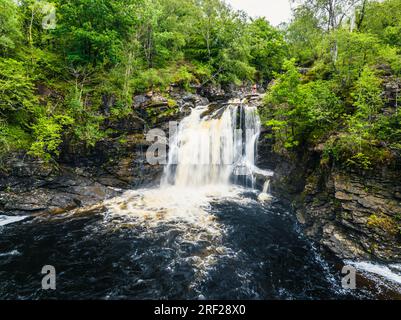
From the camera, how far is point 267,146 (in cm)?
1462

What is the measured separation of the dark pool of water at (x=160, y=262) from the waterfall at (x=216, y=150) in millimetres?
5204

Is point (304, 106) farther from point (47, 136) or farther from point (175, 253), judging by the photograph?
point (47, 136)

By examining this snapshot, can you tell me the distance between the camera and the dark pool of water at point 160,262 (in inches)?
241

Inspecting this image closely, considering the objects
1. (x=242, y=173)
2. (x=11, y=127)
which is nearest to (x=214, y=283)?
(x=242, y=173)

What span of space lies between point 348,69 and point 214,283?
11265 millimetres

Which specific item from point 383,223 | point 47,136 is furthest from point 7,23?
point 383,223

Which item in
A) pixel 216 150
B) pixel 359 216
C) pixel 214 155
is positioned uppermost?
pixel 216 150

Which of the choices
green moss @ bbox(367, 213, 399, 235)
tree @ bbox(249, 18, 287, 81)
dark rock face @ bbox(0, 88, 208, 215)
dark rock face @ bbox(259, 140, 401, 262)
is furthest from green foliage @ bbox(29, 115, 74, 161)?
tree @ bbox(249, 18, 287, 81)

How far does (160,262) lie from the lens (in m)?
7.34

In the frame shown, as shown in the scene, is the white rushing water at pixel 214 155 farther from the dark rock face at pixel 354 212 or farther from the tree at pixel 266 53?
the tree at pixel 266 53

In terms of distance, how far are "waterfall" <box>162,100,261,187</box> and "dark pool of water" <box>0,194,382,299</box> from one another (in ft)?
17.1

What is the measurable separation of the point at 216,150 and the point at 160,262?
9.46 metres

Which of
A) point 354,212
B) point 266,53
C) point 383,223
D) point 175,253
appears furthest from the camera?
point 266,53

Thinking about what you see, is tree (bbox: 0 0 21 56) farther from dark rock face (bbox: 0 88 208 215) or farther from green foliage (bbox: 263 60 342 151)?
green foliage (bbox: 263 60 342 151)
